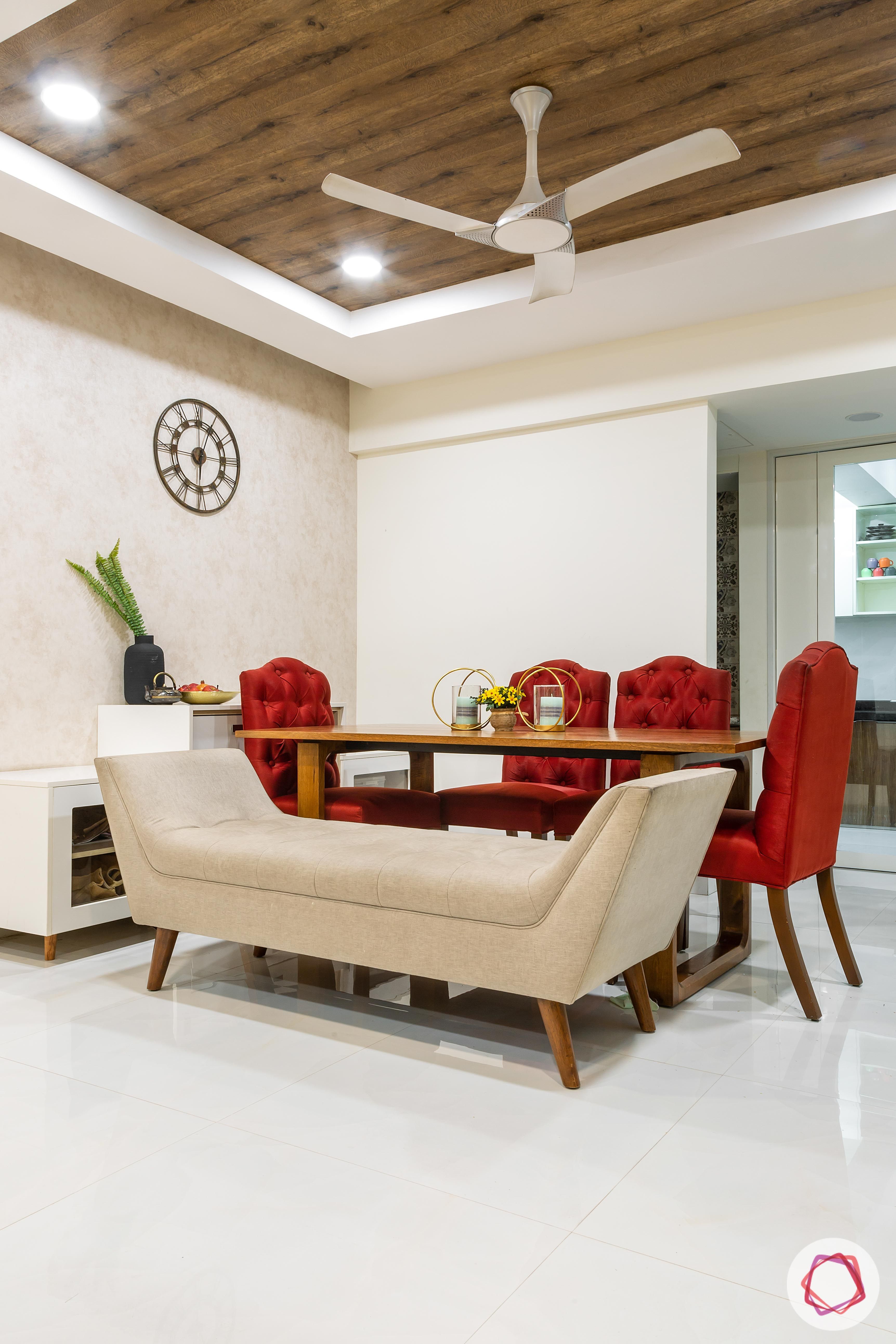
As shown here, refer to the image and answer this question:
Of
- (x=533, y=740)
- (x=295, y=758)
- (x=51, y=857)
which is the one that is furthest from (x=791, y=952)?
(x=51, y=857)

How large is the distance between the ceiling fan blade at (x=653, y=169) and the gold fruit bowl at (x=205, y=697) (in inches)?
88.6

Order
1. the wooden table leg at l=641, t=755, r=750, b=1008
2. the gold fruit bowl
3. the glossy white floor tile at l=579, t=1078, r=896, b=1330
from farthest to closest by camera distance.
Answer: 1. the gold fruit bowl
2. the wooden table leg at l=641, t=755, r=750, b=1008
3. the glossy white floor tile at l=579, t=1078, r=896, b=1330

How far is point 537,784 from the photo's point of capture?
157 inches

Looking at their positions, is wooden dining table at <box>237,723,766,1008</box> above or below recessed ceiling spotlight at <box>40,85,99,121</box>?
below

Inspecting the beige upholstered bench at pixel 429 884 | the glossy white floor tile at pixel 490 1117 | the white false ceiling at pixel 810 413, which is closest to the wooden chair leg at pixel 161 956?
the beige upholstered bench at pixel 429 884

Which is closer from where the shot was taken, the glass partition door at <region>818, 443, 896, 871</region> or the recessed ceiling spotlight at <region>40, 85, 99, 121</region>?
the recessed ceiling spotlight at <region>40, 85, 99, 121</region>

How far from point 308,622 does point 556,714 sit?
8.06ft

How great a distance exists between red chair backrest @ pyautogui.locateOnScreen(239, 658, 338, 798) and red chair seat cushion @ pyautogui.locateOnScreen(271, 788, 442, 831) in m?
0.16

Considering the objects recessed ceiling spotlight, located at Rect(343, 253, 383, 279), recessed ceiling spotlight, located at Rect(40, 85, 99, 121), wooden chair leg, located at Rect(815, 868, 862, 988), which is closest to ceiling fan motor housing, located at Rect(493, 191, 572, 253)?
recessed ceiling spotlight, located at Rect(343, 253, 383, 279)

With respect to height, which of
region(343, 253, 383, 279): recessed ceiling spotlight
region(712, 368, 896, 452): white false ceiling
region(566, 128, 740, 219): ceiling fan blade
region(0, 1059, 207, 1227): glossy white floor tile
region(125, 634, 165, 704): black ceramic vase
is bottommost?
region(0, 1059, 207, 1227): glossy white floor tile

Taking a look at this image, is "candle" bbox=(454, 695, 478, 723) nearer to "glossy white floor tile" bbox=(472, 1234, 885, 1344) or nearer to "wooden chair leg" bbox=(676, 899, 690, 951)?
"wooden chair leg" bbox=(676, 899, 690, 951)

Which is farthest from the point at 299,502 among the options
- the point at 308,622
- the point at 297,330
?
the point at 297,330

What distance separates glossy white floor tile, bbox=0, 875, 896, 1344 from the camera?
131 cm

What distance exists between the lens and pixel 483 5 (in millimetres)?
2570
